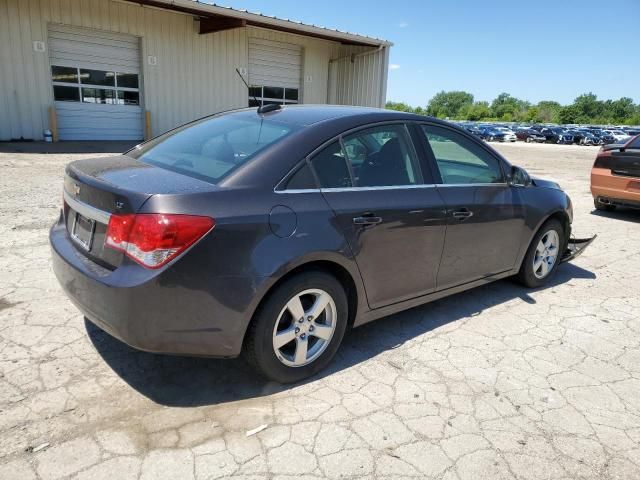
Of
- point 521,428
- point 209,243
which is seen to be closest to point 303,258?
point 209,243

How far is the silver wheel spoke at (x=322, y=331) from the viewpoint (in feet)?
9.55

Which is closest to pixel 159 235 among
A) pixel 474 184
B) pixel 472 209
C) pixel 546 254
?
pixel 472 209

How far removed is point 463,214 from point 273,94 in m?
16.5

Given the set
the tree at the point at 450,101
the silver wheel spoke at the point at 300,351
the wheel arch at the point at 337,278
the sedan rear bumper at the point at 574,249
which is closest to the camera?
the wheel arch at the point at 337,278

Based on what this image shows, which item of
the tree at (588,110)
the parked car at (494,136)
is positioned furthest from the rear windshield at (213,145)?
the tree at (588,110)

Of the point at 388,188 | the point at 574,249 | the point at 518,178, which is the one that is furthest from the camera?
the point at 574,249

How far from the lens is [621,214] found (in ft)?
29.0

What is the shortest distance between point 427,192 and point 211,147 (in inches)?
58.9

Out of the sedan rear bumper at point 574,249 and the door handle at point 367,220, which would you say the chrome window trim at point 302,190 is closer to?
the door handle at point 367,220

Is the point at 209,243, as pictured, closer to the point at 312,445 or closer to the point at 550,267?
the point at 312,445

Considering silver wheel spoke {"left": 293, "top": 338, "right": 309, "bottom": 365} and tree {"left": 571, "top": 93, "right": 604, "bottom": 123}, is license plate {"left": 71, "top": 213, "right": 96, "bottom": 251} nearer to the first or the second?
silver wheel spoke {"left": 293, "top": 338, "right": 309, "bottom": 365}

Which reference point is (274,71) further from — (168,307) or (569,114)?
(569,114)

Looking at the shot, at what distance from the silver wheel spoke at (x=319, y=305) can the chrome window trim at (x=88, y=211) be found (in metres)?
1.21

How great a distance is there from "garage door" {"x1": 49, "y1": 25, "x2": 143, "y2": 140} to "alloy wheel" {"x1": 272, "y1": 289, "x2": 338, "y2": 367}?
45.5 ft
